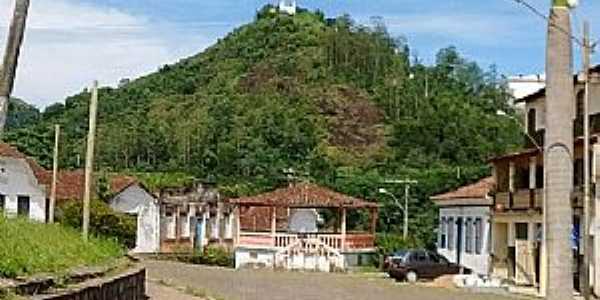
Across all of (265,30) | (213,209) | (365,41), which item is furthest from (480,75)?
(213,209)

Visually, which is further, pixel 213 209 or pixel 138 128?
pixel 138 128

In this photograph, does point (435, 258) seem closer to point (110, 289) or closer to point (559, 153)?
point (110, 289)

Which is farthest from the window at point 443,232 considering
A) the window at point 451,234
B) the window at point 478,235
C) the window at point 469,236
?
the window at point 478,235

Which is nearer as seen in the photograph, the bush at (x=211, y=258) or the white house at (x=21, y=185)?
the white house at (x=21, y=185)

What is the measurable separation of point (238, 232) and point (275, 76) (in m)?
33.9

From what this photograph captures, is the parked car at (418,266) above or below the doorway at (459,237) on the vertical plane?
below

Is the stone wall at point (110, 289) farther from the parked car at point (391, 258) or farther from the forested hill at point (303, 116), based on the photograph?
the forested hill at point (303, 116)

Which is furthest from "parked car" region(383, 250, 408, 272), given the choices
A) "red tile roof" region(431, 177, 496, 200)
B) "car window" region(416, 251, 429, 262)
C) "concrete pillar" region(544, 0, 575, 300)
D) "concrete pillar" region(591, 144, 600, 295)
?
"concrete pillar" region(544, 0, 575, 300)

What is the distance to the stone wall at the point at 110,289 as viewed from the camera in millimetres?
13227

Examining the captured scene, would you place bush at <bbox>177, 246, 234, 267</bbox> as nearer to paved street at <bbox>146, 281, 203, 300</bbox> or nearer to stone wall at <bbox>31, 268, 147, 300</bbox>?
paved street at <bbox>146, 281, 203, 300</bbox>

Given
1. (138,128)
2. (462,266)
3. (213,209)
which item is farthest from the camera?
(138,128)

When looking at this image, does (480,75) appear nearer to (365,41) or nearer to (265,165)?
(365,41)

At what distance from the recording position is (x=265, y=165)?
278 feet


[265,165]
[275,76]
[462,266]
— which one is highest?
[275,76]
